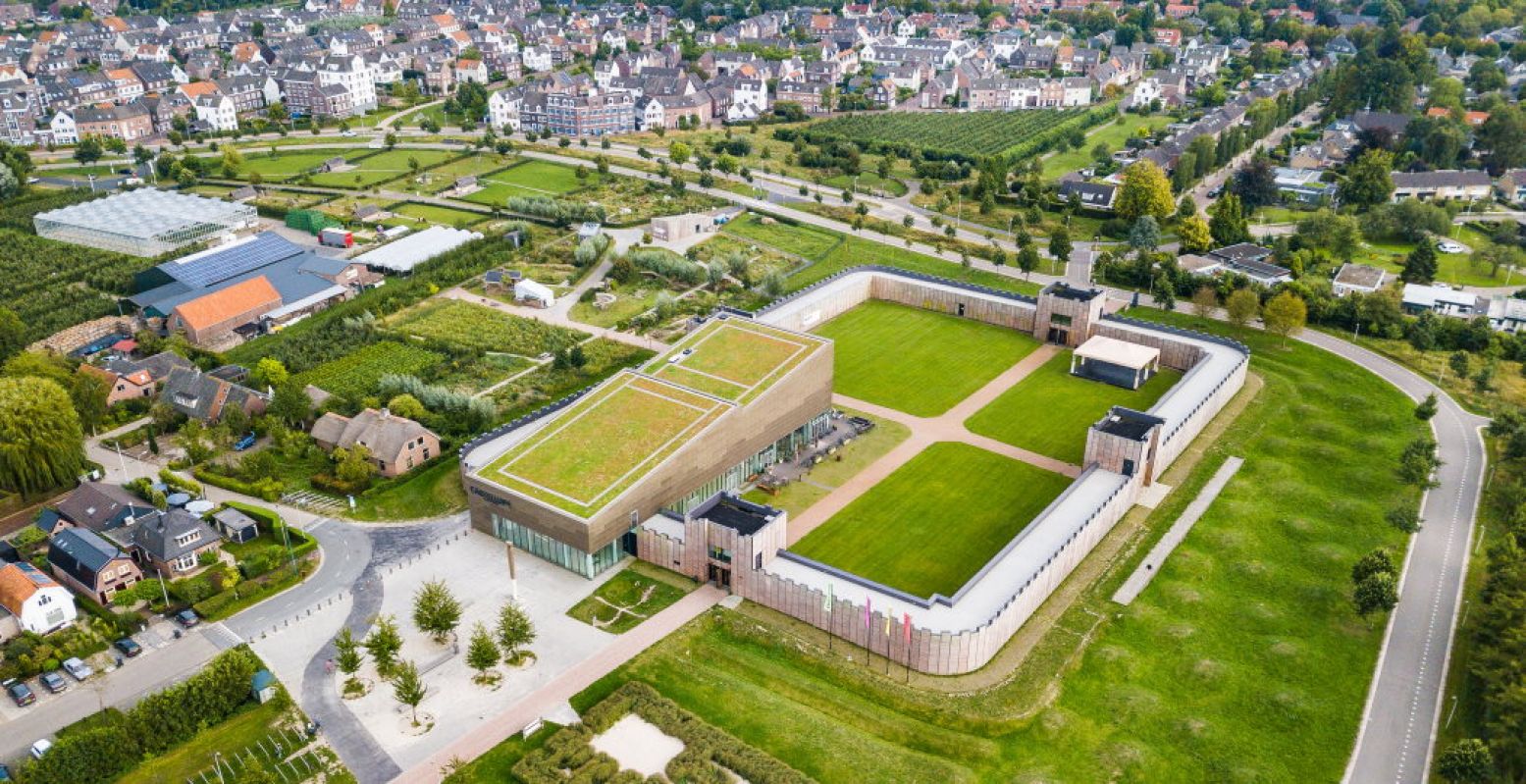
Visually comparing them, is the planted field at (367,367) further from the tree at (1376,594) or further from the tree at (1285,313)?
the tree at (1285,313)

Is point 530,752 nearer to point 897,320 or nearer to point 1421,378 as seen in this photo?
point 897,320

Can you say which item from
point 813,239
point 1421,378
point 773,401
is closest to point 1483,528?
point 1421,378

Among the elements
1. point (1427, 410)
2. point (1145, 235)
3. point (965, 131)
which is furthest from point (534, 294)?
point (965, 131)

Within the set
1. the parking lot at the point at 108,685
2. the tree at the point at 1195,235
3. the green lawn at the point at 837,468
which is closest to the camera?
the parking lot at the point at 108,685

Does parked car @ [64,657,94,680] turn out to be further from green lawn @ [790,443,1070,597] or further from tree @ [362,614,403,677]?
green lawn @ [790,443,1070,597]

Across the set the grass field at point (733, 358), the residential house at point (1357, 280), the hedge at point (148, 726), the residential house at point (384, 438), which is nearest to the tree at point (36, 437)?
the residential house at point (384, 438)

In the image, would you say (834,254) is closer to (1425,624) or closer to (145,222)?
(1425,624)

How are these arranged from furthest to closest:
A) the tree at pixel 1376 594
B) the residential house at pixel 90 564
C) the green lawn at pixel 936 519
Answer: the green lawn at pixel 936 519 → the residential house at pixel 90 564 → the tree at pixel 1376 594

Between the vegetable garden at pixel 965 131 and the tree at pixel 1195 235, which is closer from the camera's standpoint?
the tree at pixel 1195 235
